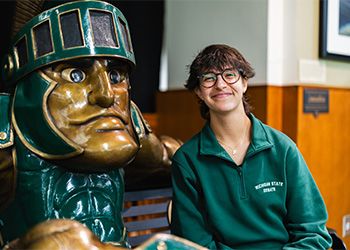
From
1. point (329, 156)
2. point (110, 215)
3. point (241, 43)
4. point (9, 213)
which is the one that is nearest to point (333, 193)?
point (329, 156)

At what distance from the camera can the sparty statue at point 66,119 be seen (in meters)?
1.08

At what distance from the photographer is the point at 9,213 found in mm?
1182

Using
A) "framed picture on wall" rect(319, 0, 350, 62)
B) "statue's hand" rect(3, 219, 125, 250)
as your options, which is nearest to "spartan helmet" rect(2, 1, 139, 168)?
"statue's hand" rect(3, 219, 125, 250)

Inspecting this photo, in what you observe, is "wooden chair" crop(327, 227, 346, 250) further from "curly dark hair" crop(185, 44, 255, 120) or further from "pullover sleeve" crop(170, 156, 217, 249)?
"curly dark hair" crop(185, 44, 255, 120)

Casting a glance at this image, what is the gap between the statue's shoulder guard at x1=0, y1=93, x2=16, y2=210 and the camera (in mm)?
1126

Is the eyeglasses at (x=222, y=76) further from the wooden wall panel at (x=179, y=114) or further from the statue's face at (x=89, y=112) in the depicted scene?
the wooden wall panel at (x=179, y=114)

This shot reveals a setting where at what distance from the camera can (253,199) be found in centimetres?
128

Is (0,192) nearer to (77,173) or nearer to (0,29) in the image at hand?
(77,173)

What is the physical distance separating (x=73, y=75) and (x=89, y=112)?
10 centimetres

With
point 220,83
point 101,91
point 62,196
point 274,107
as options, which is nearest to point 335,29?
point 274,107

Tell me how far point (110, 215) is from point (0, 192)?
0.91 ft

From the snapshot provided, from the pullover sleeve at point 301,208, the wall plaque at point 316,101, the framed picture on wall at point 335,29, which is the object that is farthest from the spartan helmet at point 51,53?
the framed picture on wall at point 335,29

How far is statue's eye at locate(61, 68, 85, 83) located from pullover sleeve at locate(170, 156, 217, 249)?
15.8 inches

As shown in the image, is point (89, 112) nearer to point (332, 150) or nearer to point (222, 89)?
point (222, 89)
